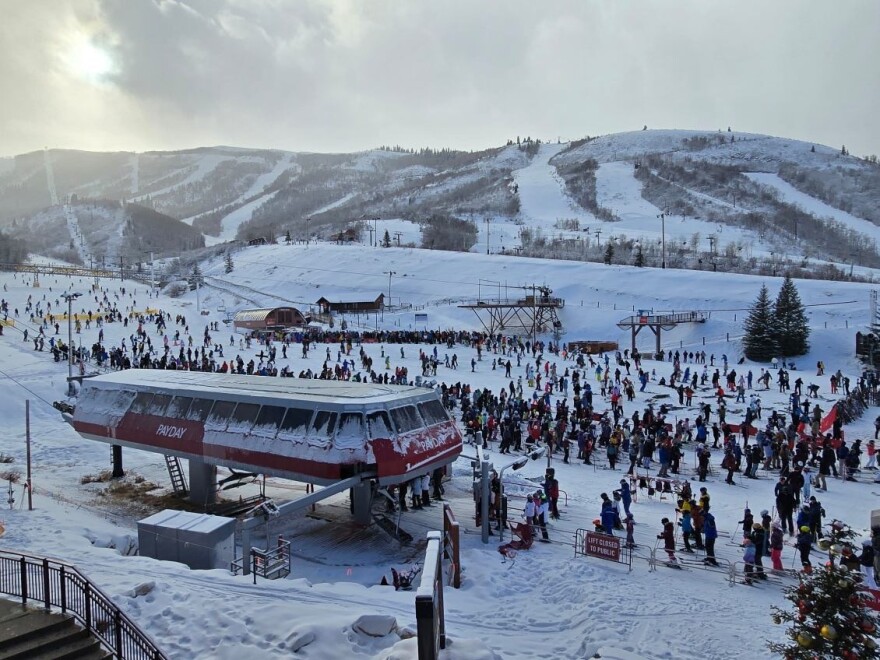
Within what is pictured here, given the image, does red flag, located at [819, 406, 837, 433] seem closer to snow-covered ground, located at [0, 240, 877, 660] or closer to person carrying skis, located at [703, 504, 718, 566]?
snow-covered ground, located at [0, 240, 877, 660]

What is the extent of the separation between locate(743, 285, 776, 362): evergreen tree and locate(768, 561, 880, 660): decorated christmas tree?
4957 cm

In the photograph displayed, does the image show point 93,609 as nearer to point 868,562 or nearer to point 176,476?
point 868,562

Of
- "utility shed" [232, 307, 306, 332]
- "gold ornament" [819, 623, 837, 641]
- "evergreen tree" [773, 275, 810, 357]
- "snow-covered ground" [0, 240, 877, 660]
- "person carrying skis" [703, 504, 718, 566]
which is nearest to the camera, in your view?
"gold ornament" [819, 623, 837, 641]

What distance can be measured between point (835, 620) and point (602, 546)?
7395 mm

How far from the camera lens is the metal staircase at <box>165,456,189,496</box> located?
61.3 ft

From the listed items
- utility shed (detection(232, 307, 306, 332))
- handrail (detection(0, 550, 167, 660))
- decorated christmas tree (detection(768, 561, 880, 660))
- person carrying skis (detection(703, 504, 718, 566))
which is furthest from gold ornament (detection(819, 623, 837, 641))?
utility shed (detection(232, 307, 306, 332))

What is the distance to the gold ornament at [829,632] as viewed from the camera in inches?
214

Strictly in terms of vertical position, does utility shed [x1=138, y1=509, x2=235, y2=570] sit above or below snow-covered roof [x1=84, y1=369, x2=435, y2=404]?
below

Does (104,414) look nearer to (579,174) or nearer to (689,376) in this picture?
(689,376)

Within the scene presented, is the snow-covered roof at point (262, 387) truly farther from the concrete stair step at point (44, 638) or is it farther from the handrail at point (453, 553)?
the concrete stair step at point (44, 638)

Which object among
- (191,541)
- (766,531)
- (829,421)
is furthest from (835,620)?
(829,421)

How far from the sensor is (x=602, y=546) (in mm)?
12727

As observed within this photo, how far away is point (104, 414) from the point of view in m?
18.8

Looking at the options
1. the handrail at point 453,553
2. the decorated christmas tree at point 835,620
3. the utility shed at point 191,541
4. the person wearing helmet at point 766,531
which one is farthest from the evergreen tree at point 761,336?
the decorated christmas tree at point 835,620
